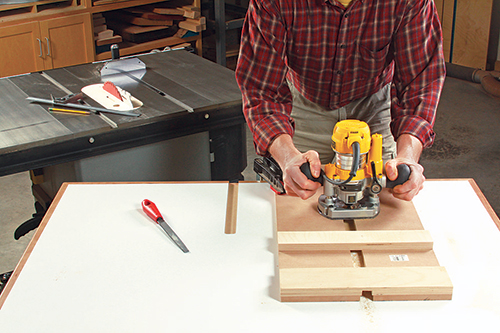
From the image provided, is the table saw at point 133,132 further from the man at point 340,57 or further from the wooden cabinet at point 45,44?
the wooden cabinet at point 45,44

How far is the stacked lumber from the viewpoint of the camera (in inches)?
141

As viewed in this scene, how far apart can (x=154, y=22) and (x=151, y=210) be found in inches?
106

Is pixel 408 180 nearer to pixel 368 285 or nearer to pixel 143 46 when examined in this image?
pixel 368 285

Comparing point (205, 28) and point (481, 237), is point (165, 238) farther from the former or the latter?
point (205, 28)

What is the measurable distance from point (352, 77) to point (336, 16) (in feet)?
0.66

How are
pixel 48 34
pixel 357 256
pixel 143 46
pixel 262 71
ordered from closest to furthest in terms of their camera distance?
pixel 357 256
pixel 262 71
pixel 48 34
pixel 143 46

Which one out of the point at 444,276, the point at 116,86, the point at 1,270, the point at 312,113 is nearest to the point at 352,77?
the point at 312,113

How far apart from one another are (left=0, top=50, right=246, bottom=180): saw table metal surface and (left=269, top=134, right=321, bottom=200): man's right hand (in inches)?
25.2

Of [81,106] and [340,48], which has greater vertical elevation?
[340,48]

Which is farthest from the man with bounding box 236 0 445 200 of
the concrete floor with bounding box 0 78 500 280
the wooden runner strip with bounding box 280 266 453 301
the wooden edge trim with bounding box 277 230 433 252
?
the concrete floor with bounding box 0 78 500 280

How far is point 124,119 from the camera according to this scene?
1.78 meters

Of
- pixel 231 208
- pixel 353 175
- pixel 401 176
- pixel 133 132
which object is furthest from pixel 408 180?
pixel 133 132

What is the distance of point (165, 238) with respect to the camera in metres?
1.20

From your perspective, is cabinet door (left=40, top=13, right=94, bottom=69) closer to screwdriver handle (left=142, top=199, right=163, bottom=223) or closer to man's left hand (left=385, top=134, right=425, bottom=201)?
screwdriver handle (left=142, top=199, right=163, bottom=223)
